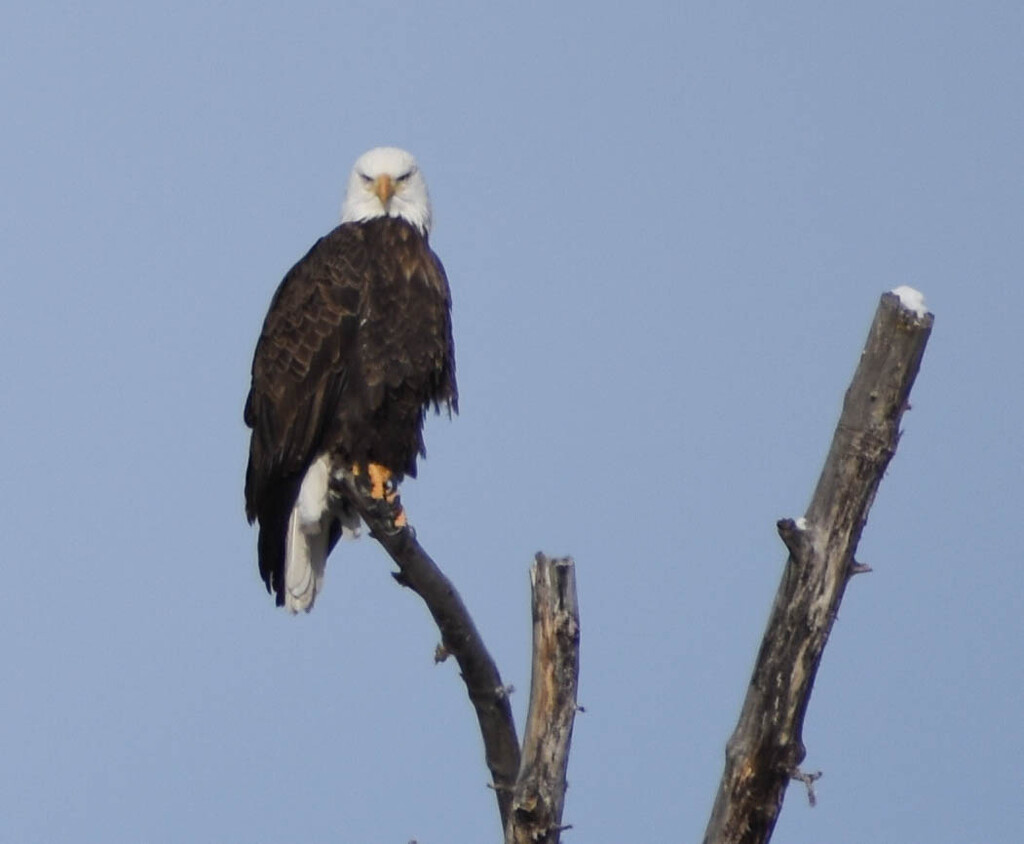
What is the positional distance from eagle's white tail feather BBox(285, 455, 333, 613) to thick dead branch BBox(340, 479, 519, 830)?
1101 millimetres

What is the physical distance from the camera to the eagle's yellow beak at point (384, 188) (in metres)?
7.13

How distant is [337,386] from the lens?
260 inches

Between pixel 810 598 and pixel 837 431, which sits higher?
pixel 837 431

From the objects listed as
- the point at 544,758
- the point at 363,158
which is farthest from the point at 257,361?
the point at 544,758

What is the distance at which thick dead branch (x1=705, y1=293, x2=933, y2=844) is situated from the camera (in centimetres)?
463

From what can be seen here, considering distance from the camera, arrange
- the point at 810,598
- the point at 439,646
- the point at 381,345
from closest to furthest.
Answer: the point at 810,598 → the point at 439,646 → the point at 381,345

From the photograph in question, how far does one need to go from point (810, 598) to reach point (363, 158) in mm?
3414

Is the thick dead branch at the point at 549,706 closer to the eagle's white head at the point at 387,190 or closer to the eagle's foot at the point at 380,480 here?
the eagle's foot at the point at 380,480

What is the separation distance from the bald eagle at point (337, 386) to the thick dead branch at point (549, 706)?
156cm

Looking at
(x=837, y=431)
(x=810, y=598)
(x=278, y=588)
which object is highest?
(x=278, y=588)

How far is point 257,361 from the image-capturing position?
691cm

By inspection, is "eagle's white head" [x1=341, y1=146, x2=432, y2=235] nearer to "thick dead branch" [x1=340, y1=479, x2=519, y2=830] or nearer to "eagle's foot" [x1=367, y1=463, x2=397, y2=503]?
"eagle's foot" [x1=367, y1=463, x2=397, y2=503]

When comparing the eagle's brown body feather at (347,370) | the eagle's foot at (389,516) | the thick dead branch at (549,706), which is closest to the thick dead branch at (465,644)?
the eagle's foot at (389,516)

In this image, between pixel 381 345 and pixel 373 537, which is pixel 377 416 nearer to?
pixel 381 345
